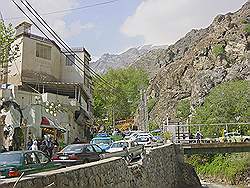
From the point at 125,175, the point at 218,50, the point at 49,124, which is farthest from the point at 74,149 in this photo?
the point at 218,50

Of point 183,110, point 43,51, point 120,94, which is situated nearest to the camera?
point 43,51

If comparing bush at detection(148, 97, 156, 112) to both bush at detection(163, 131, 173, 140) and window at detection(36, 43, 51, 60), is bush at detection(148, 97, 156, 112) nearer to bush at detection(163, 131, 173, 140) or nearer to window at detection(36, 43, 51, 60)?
window at detection(36, 43, 51, 60)

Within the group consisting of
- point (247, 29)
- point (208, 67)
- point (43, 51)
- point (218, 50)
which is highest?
point (247, 29)

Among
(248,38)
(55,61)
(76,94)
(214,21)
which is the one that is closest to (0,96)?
(76,94)

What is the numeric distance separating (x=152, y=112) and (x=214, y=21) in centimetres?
2462

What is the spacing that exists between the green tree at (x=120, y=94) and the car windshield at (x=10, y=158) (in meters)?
67.7

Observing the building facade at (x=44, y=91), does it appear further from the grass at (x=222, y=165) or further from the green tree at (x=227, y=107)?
the green tree at (x=227, y=107)

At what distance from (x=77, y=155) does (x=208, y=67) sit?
59603 millimetres

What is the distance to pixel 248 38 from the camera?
79125mm

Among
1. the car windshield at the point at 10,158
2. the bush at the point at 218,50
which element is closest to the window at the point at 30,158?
the car windshield at the point at 10,158

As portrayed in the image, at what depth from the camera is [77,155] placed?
846 inches

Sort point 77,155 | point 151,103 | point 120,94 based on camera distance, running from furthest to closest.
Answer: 1. point 151,103
2. point 120,94
3. point 77,155

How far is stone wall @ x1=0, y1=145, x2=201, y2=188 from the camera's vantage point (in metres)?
9.05

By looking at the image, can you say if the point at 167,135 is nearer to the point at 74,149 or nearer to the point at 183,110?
the point at 74,149
